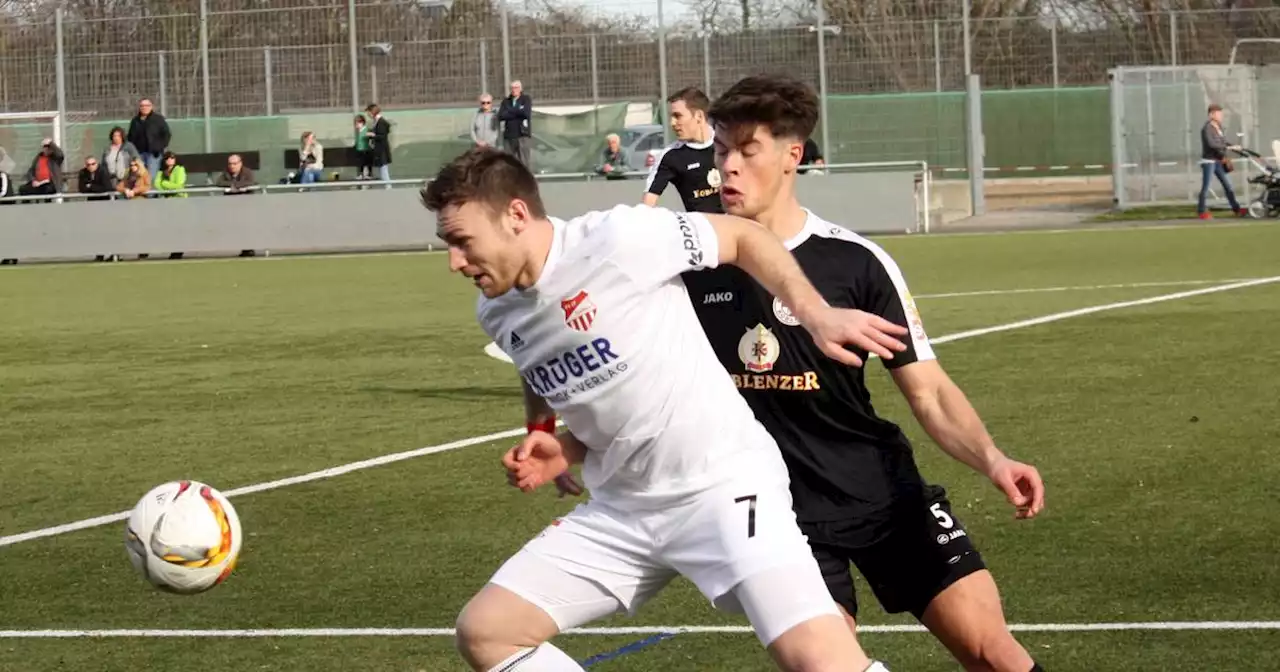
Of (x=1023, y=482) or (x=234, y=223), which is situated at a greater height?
(x=234, y=223)

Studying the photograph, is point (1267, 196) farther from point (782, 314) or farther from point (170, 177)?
point (782, 314)

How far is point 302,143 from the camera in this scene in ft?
115

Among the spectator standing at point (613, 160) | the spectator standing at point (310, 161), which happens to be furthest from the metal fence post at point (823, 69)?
the spectator standing at point (310, 161)

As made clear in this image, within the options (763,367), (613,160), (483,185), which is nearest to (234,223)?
(613,160)

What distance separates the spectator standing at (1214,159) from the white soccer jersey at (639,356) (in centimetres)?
2800

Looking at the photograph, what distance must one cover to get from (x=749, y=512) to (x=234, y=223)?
92.7 ft

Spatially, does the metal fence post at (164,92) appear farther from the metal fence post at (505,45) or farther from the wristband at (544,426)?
the wristband at (544,426)

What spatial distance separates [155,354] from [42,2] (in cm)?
2858

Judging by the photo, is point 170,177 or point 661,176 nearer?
point 661,176

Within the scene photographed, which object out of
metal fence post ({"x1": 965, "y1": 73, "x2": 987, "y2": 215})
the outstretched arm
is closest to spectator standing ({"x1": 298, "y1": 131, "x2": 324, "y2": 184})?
metal fence post ({"x1": 965, "y1": 73, "x2": 987, "y2": 215})

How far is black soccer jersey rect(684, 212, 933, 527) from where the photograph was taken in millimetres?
5020

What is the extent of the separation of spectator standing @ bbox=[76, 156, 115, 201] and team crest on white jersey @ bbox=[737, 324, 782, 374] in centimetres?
2861

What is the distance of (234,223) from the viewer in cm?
3183

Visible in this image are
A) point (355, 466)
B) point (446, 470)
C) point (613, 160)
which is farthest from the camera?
point (613, 160)
